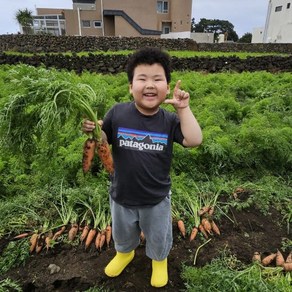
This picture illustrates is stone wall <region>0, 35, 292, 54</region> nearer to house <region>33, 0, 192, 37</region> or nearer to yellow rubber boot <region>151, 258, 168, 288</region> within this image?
house <region>33, 0, 192, 37</region>

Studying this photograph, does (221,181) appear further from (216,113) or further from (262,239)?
(216,113)

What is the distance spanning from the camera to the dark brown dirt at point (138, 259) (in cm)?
293

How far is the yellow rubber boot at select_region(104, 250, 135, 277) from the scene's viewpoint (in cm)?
300

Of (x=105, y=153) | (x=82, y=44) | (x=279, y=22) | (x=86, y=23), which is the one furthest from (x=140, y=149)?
(x=279, y=22)

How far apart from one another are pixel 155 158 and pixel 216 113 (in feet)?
14.4

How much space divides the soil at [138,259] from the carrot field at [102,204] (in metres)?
0.01

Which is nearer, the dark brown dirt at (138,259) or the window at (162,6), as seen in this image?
the dark brown dirt at (138,259)

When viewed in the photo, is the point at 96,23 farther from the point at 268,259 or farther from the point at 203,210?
the point at 268,259

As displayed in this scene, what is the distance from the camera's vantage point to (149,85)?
7.22ft

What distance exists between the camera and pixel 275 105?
7.22 m

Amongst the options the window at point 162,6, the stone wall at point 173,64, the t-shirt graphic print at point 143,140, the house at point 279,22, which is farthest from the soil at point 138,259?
the window at point 162,6

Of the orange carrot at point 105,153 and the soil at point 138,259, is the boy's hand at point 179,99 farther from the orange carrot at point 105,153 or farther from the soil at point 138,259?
the soil at point 138,259

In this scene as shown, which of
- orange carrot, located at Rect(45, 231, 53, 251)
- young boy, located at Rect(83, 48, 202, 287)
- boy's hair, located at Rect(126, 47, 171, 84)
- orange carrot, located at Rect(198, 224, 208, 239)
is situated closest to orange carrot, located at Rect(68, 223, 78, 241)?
orange carrot, located at Rect(45, 231, 53, 251)

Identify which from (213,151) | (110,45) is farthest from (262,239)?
(110,45)
